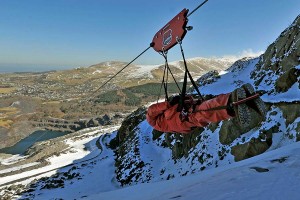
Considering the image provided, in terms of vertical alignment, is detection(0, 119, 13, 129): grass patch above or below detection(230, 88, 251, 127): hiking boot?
below

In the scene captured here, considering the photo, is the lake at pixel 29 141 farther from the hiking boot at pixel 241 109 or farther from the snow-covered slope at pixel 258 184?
the hiking boot at pixel 241 109

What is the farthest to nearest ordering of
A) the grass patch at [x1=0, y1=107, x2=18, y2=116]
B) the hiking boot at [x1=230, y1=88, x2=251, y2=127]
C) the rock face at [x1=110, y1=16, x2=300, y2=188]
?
the grass patch at [x1=0, y1=107, x2=18, y2=116] → the rock face at [x1=110, y1=16, x2=300, y2=188] → the hiking boot at [x1=230, y1=88, x2=251, y2=127]

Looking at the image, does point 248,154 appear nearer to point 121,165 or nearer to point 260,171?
point 260,171

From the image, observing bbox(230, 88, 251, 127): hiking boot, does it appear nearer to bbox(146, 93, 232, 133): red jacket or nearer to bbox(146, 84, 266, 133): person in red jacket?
bbox(146, 84, 266, 133): person in red jacket

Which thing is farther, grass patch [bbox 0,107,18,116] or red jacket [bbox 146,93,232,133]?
grass patch [bbox 0,107,18,116]

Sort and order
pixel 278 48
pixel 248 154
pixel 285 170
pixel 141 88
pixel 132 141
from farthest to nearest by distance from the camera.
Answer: pixel 141 88 < pixel 132 141 < pixel 278 48 < pixel 248 154 < pixel 285 170

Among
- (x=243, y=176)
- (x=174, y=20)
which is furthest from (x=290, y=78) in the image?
(x=243, y=176)

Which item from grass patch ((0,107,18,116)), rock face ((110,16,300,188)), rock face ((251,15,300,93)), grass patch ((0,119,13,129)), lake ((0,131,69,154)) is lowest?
lake ((0,131,69,154))

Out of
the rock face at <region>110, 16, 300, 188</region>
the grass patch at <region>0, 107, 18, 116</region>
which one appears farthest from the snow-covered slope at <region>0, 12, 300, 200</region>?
the grass patch at <region>0, 107, 18, 116</region>
